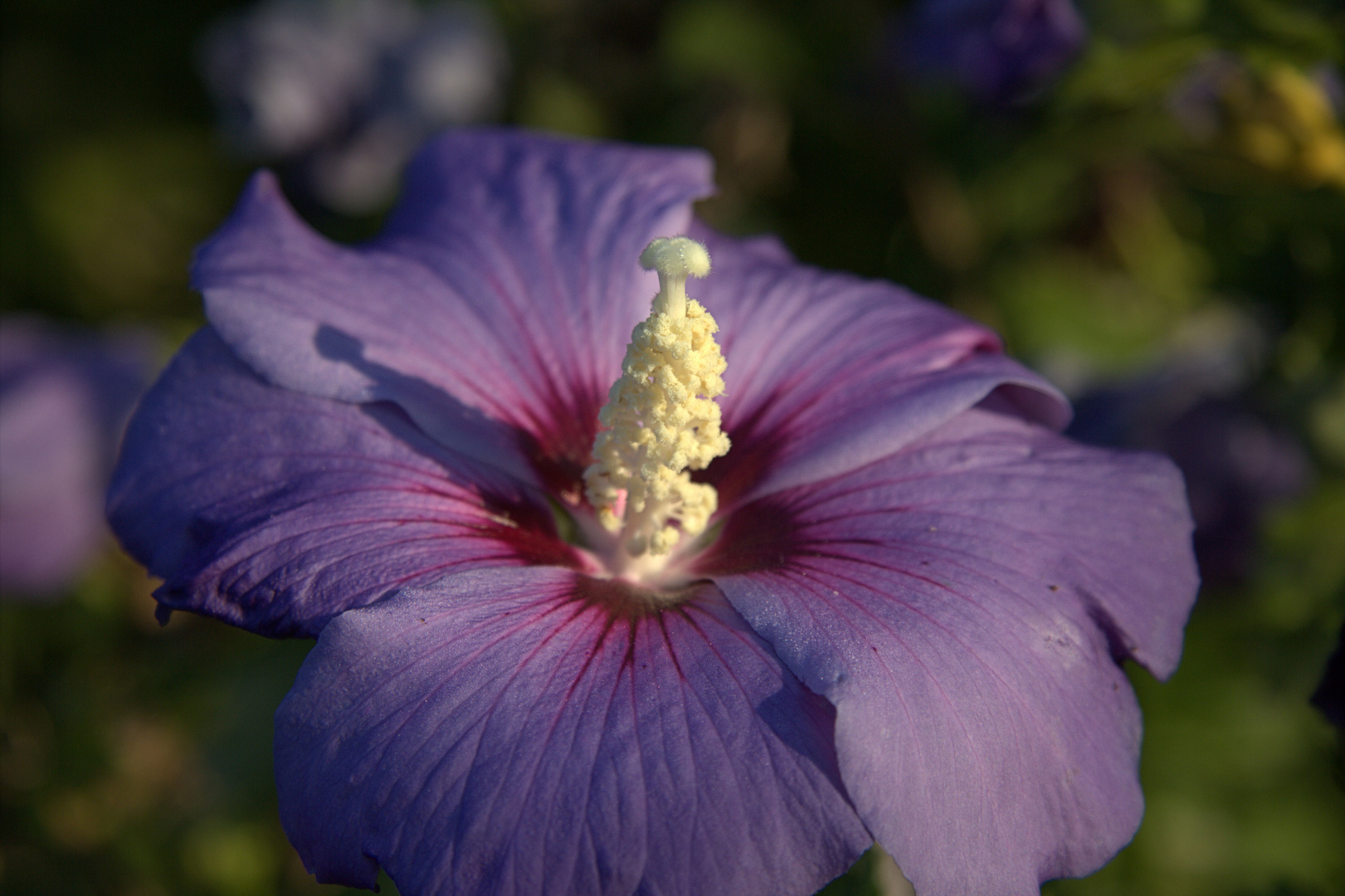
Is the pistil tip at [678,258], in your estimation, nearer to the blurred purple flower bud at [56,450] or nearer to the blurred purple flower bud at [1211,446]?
the blurred purple flower bud at [1211,446]

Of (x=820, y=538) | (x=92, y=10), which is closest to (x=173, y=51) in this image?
(x=92, y=10)

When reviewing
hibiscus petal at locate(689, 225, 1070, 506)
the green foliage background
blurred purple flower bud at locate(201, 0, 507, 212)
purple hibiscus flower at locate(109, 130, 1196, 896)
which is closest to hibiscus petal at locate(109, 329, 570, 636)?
purple hibiscus flower at locate(109, 130, 1196, 896)

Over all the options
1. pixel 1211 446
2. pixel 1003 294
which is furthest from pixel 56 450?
pixel 1211 446

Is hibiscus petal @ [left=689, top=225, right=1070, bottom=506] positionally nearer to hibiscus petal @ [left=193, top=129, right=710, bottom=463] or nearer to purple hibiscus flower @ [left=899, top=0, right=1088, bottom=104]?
hibiscus petal @ [left=193, top=129, right=710, bottom=463]

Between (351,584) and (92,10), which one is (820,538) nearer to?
(351,584)

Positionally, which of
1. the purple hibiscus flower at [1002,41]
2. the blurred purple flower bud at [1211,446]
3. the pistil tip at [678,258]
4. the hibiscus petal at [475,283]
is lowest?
the blurred purple flower bud at [1211,446]

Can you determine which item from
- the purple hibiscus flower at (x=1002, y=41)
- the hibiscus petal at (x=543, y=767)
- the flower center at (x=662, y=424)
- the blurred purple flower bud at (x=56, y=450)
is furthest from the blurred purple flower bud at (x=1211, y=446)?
the blurred purple flower bud at (x=56, y=450)

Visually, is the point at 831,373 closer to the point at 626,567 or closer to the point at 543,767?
Result: the point at 626,567
